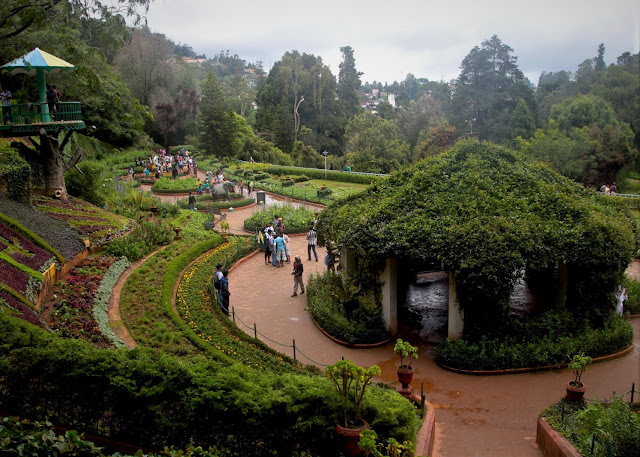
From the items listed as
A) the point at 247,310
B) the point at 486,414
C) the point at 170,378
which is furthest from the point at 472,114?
the point at 170,378

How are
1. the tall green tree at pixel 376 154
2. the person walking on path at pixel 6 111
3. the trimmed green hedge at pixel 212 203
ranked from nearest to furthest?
the person walking on path at pixel 6 111, the trimmed green hedge at pixel 212 203, the tall green tree at pixel 376 154

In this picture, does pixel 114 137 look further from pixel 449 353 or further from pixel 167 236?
pixel 449 353

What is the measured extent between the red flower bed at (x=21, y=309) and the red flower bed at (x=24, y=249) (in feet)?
8.25

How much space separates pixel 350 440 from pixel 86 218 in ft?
50.7

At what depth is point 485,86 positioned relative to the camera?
6250cm

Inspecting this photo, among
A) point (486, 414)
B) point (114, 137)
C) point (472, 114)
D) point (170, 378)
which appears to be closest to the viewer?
point (170, 378)

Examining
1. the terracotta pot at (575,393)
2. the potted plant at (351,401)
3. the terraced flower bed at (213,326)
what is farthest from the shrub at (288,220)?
the potted plant at (351,401)

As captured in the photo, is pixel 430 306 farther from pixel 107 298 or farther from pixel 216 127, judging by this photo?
pixel 216 127

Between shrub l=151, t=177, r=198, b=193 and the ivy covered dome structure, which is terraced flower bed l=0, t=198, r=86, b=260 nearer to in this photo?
the ivy covered dome structure

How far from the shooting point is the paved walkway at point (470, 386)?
9500 mm

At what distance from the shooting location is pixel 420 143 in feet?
172

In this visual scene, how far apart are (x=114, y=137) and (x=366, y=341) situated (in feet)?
138

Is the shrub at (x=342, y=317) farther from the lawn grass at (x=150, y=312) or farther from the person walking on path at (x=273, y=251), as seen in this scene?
the person walking on path at (x=273, y=251)

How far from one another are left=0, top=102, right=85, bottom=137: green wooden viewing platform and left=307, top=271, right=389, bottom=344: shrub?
1141cm
